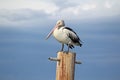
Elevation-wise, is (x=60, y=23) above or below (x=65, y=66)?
above

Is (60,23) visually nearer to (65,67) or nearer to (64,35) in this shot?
(64,35)

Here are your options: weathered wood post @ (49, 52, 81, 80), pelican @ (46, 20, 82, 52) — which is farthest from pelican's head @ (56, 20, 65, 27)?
weathered wood post @ (49, 52, 81, 80)

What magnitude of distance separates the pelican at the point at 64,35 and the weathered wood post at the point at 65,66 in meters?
4.87

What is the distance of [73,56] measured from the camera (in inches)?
370

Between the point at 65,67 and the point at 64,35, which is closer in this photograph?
the point at 65,67

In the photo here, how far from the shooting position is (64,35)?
14422mm

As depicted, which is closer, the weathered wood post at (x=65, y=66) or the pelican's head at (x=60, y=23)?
the weathered wood post at (x=65, y=66)

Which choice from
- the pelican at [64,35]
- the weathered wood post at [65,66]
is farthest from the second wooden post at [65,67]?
the pelican at [64,35]

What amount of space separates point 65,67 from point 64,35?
5288 mm

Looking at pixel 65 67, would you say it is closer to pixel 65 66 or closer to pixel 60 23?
pixel 65 66

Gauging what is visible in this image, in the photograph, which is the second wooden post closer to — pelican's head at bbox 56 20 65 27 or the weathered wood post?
the weathered wood post

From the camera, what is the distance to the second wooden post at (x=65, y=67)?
919 cm

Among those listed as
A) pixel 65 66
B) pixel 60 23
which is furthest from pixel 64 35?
pixel 65 66

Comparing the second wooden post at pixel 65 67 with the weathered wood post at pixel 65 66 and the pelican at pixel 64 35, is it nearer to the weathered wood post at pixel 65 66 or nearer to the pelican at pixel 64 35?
the weathered wood post at pixel 65 66
